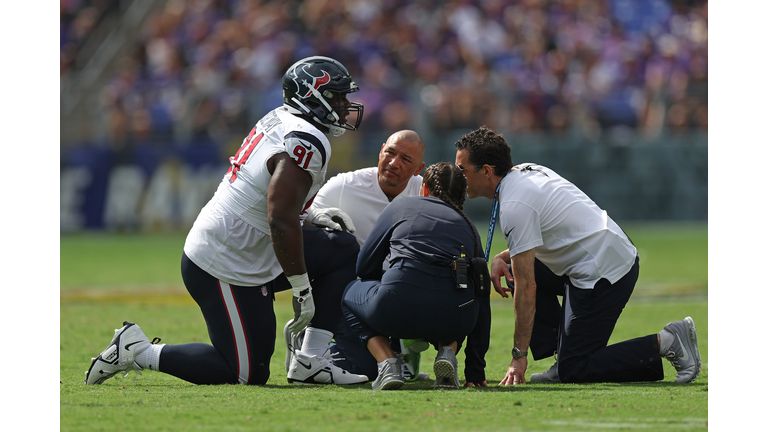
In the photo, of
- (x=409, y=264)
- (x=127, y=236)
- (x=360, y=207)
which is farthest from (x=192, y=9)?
(x=409, y=264)

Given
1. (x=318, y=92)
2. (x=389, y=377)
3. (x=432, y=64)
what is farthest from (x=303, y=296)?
(x=432, y=64)

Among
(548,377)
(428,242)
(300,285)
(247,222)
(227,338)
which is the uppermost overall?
(247,222)

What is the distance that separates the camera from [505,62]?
20.3 meters

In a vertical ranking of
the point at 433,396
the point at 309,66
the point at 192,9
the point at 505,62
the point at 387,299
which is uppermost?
the point at 192,9

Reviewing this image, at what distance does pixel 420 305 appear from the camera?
4871 millimetres

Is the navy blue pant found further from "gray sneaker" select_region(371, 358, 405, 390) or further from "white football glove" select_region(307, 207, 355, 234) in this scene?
"white football glove" select_region(307, 207, 355, 234)

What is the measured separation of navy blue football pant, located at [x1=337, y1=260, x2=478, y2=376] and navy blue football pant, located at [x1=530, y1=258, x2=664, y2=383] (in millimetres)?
725

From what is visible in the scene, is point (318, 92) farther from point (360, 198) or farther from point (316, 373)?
point (316, 373)

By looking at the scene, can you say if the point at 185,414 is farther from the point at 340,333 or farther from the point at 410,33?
the point at 410,33

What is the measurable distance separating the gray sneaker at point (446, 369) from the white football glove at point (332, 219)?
122 cm

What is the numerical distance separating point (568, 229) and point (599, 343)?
73 centimetres

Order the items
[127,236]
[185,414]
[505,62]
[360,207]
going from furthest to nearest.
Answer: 1. [505,62]
2. [127,236]
3. [360,207]
4. [185,414]

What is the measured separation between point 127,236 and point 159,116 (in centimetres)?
265

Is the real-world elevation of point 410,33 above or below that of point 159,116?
above
